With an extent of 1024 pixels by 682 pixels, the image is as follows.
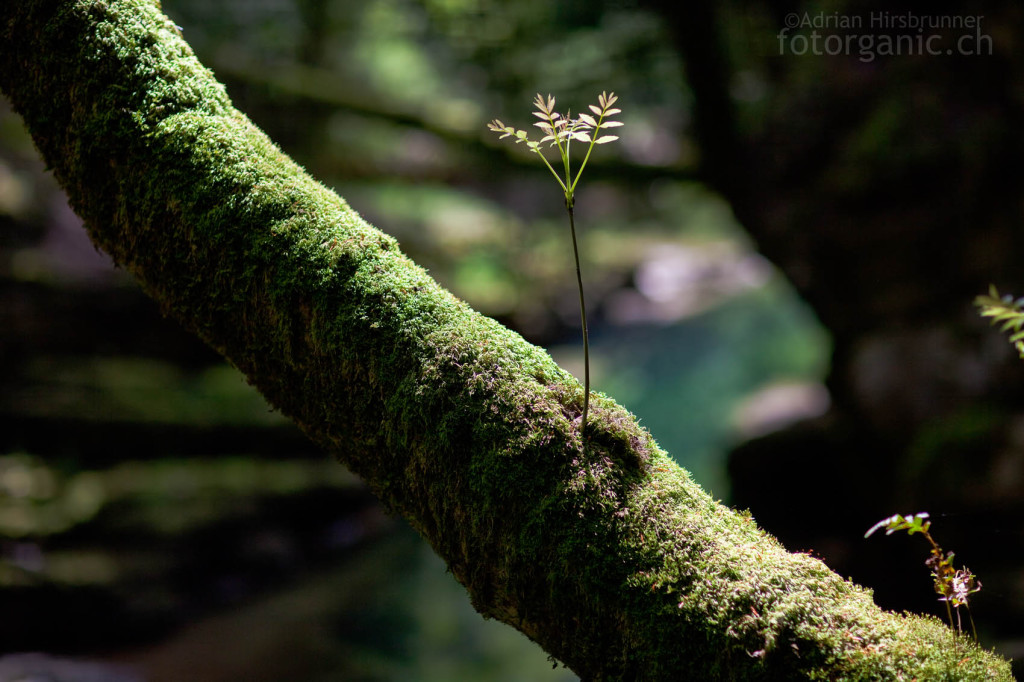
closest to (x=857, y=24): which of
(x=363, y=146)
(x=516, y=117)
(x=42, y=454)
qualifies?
(x=516, y=117)

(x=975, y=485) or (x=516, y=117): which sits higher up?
(x=516, y=117)

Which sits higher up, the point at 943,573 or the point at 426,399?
the point at 426,399

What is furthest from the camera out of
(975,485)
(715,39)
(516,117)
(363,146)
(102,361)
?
(363,146)

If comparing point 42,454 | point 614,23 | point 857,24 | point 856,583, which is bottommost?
point 856,583

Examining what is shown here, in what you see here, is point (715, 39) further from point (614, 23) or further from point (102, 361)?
point (102, 361)

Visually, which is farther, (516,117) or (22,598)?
(516,117)

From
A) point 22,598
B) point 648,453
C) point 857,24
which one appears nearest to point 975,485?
point 857,24

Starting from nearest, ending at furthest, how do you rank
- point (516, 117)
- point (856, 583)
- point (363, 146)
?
point (856, 583)
point (516, 117)
point (363, 146)
